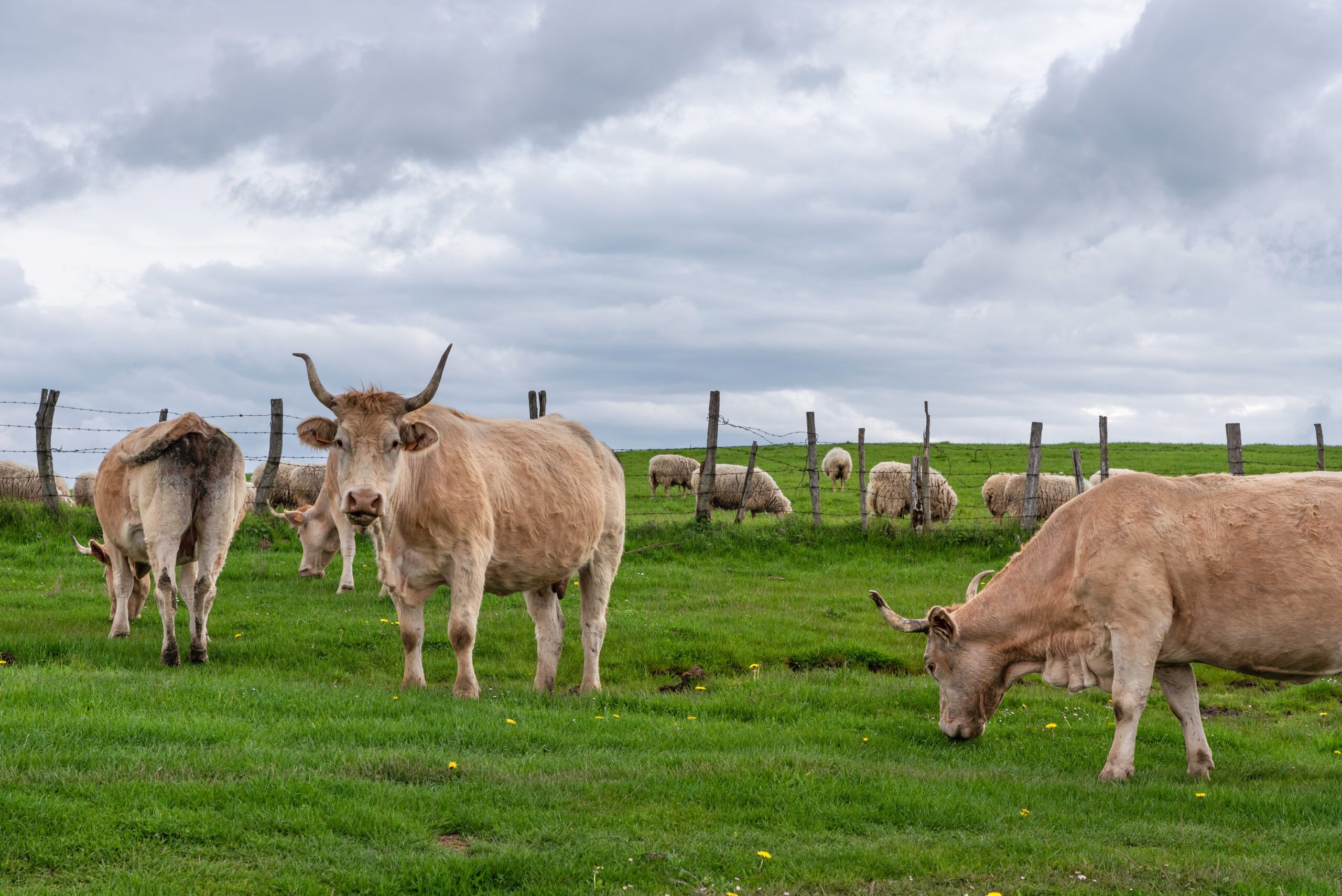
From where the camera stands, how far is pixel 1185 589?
8.02m

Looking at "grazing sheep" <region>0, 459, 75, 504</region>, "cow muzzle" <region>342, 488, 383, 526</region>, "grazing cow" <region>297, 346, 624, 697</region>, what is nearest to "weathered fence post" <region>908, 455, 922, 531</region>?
"grazing cow" <region>297, 346, 624, 697</region>

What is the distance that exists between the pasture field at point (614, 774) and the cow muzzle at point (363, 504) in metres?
1.51

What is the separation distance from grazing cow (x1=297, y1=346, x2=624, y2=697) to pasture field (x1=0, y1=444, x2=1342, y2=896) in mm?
657

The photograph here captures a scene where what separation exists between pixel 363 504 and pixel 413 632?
1608 millimetres

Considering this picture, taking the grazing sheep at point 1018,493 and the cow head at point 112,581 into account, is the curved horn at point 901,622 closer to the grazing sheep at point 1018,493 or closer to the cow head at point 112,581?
the cow head at point 112,581

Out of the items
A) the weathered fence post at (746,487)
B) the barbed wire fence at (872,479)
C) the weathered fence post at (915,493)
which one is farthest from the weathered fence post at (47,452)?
the weathered fence post at (915,493)

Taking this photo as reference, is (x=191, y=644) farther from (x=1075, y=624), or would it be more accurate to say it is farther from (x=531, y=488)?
(x=1075, y=624)

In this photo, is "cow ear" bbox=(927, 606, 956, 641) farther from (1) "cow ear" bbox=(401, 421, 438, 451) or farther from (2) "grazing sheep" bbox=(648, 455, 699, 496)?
(2) "grazing sheep" bbox=(648, 455, 699, 496)

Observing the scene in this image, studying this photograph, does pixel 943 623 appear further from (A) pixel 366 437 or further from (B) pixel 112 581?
(B) pixel 112 581

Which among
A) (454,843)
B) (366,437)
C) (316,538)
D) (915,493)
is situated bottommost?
(454,843)

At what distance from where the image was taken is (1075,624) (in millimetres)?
8422

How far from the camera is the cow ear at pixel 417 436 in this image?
359 inches

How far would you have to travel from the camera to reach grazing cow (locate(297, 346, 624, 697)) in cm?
903

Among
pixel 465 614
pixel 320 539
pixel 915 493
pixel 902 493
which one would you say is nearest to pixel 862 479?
pixel 915 493
